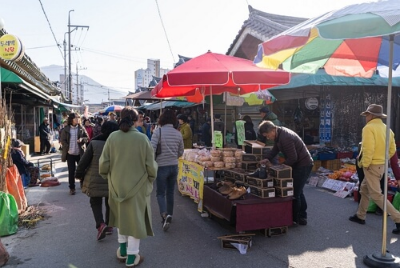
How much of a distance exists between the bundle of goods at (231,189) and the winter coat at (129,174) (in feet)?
4.69

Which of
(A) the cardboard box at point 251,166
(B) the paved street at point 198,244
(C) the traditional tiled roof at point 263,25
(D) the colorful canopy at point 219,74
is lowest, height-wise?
(B) the paved street at point 198,244

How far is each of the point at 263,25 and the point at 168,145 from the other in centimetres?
825

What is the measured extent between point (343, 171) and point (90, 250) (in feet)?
20.4

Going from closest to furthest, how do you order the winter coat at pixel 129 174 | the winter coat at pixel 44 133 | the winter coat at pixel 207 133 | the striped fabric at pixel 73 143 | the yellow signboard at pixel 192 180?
the winter coat at pixel 129 174, the yellow signboard at pixel 192 180, the striped fabric at pixel 73 143, the winter coat at pixel 207 133, the winter coat at pixel 44 133

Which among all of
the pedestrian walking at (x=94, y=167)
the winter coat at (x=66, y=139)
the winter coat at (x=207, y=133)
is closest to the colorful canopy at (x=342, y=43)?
the pedestrian walking at (x=94, y=167)

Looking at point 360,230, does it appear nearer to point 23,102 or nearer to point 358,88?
point 358,88

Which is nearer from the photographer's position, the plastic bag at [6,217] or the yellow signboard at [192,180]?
the plastic bag at [6,217]

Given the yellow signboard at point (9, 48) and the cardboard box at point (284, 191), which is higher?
the yellow signboard at point (9, 48)

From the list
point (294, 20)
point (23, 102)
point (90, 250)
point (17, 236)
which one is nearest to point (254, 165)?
point (90, 250)

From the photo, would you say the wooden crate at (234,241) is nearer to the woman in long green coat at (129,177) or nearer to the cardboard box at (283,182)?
the cardboard box at (283,182)

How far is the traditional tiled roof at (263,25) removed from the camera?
1091cm

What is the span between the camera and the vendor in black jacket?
4.73 meters

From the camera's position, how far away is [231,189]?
15.9 ft

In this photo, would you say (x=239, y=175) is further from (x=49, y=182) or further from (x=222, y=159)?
(x=49, y=182)
